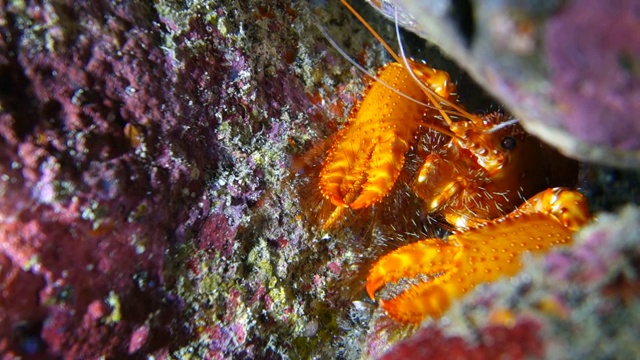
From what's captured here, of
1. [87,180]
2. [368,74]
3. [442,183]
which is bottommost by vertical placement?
[442,183]

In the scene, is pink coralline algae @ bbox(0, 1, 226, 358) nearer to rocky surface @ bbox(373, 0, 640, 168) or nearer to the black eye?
rocky surface @ bbox(373, 0, 640, 168)

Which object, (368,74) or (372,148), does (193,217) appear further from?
(368,74)

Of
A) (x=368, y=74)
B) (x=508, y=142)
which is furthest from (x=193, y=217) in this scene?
(x=508, y=142)

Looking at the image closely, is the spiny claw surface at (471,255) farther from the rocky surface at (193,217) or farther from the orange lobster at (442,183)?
the rocky surface at (193,217)

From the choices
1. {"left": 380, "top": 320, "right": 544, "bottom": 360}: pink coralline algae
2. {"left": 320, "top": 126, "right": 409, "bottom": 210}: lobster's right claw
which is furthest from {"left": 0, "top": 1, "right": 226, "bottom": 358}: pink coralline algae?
{"left": 380, "top": 320, "right": 544, "bottom": 360}: pink coralline algae

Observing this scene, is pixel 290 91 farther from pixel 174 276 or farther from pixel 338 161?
pixel 174 276

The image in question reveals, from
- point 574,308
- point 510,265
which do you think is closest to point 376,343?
point 510,265
